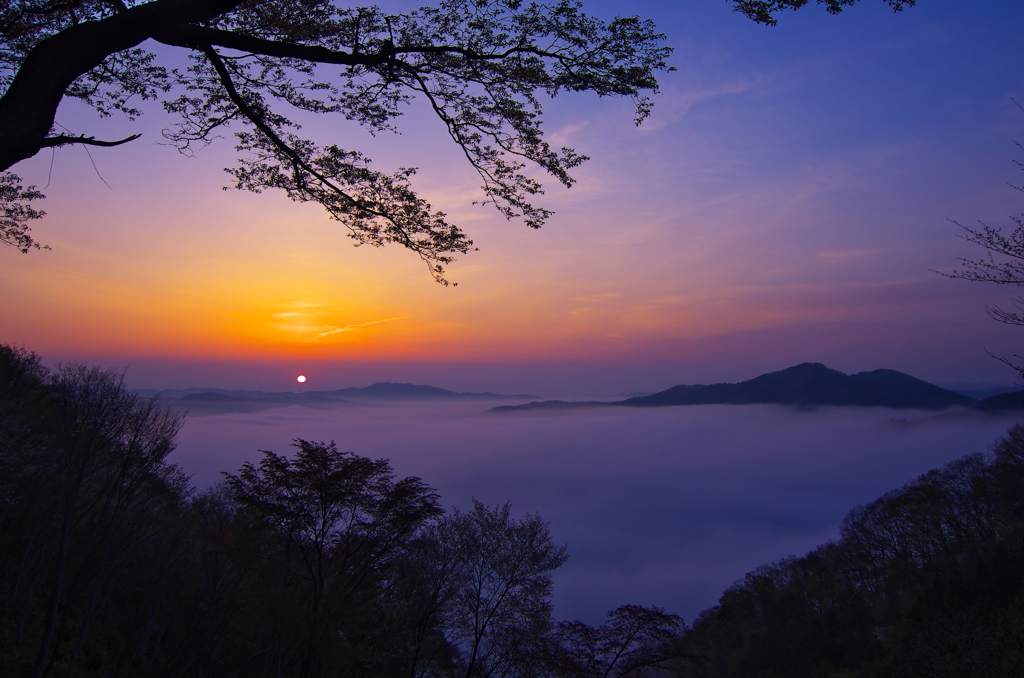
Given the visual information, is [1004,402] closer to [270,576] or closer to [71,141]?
[270,576]

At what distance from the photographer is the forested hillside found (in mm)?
13945

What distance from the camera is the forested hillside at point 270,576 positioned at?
13.9m

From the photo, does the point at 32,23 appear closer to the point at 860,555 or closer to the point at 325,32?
the point at 325,32

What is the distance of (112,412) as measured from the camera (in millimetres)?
12875

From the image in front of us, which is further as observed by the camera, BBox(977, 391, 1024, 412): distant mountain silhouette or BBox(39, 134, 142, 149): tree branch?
BBox(977, 391, 1024, 412): distant mountain silhouette

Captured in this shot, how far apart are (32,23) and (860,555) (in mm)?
59798

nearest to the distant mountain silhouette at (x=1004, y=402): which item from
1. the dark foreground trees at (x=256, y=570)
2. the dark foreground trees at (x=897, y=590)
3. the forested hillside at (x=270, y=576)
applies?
the dark foreground trees at (x=897, y=590)

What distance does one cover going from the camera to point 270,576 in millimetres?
16656

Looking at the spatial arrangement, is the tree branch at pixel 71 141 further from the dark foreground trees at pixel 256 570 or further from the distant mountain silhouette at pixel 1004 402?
the distant mountain silhouette at pixel 1004 402

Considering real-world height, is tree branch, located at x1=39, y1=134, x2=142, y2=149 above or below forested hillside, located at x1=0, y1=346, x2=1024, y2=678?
above

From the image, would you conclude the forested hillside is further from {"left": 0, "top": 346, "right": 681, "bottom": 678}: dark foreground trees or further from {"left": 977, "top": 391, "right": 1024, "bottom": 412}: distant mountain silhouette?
{"left": 977, "top": 391, "right": 1024, "bottom": 412}: distant mountain silhouette

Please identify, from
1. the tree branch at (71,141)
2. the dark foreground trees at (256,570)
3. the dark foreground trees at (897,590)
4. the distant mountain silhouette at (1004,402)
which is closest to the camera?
the tree branch at (71,141)

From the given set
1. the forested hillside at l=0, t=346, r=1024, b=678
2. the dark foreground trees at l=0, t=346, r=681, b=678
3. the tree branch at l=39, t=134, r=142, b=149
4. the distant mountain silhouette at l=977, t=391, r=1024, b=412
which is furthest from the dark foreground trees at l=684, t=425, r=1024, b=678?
the distant mountain silhouette at l=977, t=391, r=1024, b=412

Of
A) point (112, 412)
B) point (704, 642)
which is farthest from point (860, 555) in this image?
point (112, 412)
